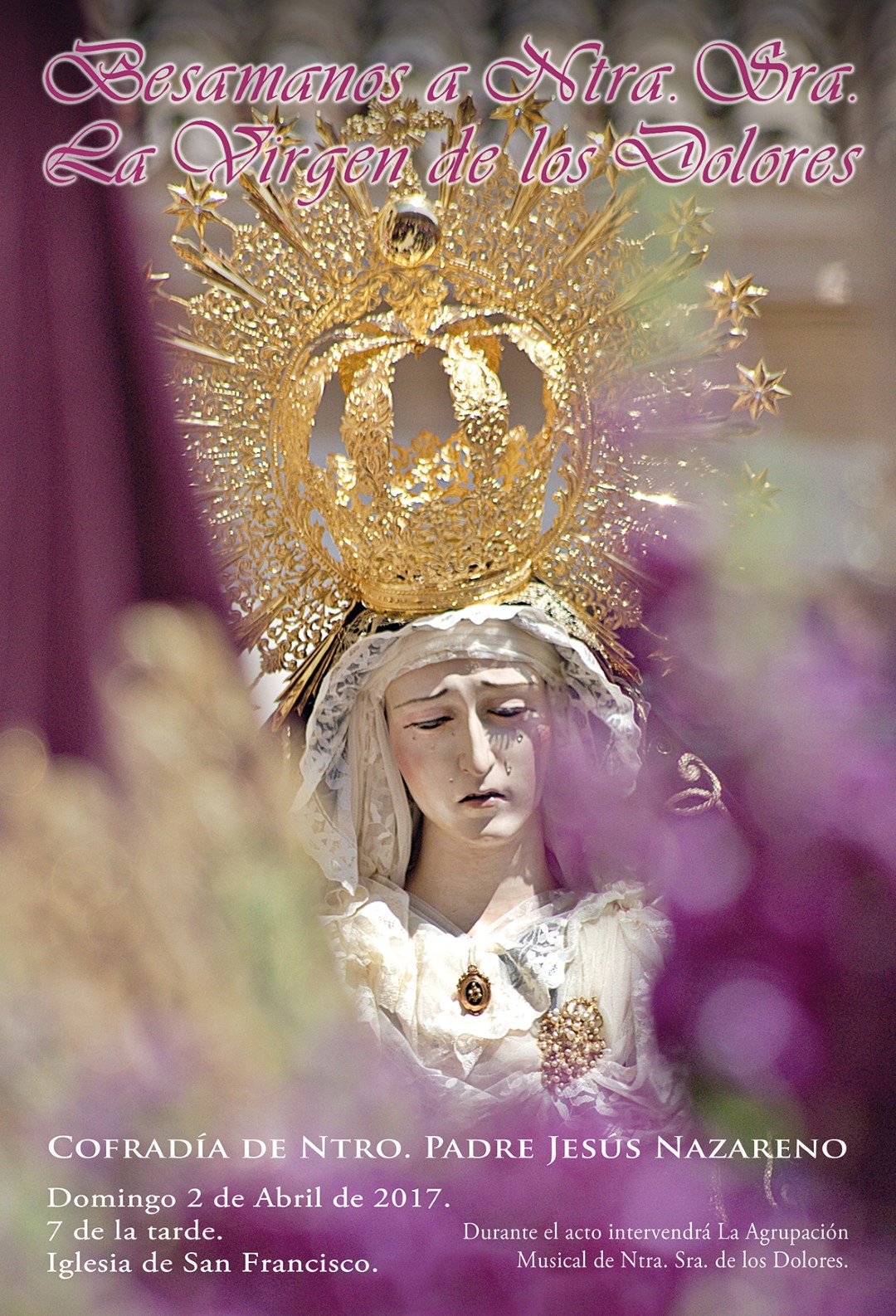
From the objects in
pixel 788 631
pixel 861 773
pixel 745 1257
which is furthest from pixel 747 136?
pixel 745 1257

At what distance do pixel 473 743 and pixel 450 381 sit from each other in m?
0.41

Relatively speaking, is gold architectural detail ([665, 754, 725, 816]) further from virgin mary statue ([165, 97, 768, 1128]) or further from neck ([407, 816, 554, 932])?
neck ([407, 816, 554, 932])

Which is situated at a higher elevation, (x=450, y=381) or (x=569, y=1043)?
(x=450, y=381)

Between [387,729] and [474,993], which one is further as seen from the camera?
[387,729]

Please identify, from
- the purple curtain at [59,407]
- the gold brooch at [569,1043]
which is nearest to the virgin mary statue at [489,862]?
the gold brooch at [569,1043]

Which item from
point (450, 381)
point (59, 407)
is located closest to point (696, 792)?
point (450, 381)

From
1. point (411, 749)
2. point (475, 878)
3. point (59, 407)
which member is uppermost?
point (59, 407)

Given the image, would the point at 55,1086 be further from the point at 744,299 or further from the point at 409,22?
the point at 409,22

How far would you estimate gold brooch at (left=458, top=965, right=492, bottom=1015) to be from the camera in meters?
1.75

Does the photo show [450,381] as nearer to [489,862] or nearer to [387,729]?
[387,729]

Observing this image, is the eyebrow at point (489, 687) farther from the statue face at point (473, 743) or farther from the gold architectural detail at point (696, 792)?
the gold architectural detail at point (696, 792)

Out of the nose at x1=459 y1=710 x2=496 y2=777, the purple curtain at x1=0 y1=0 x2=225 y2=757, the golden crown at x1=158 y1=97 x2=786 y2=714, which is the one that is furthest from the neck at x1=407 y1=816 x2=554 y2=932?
the purple curtain at x1=0 y1=0 x2=225 y2=757

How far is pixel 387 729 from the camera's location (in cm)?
186

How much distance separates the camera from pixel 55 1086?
1715 mm
